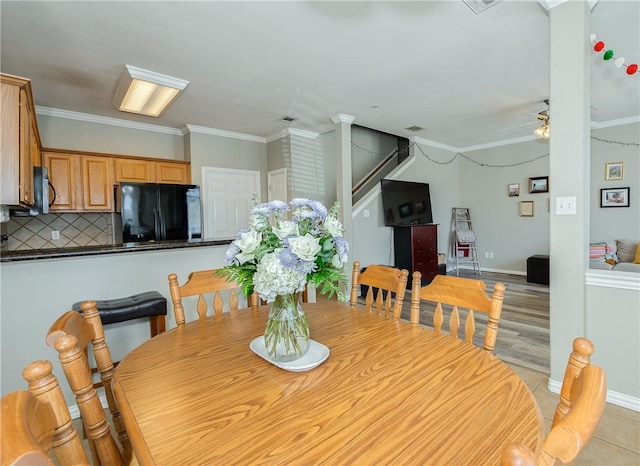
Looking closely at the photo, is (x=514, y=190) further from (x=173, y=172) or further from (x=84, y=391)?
(x=84, y=391)

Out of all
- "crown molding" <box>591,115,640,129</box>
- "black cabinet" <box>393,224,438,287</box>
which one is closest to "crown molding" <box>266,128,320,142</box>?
"black cabinet" <box>393,224,438,287</box>

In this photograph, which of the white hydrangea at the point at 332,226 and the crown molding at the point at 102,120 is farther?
the crown molding at the point at 102,120

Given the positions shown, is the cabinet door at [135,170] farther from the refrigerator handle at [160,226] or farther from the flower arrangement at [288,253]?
the flower arrangement at [288,253]

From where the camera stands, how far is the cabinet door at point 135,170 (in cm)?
434

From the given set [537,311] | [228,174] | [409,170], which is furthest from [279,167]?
[537,311]

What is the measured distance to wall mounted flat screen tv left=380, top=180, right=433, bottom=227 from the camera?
18.5ft

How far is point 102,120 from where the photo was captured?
4.39 metres

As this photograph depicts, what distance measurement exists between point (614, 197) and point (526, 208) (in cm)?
127

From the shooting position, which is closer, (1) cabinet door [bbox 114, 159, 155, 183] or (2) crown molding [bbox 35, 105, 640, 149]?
(2) crown molding [bbox 35, 105, 640, 149]

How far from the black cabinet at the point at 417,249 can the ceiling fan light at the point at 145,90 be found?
3.91m

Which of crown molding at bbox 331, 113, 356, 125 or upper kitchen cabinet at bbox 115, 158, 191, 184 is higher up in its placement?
crown molding at bbox 331, 113, 356, 125

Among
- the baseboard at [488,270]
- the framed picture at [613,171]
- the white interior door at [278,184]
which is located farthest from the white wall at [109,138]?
the framed picture at [613,171]

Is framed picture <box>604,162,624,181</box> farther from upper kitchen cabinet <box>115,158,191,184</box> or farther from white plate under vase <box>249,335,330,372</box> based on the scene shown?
upper kitchen cabinet <box>115,158,191,184</box>

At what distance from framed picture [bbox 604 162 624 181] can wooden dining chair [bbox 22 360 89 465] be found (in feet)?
23.3
